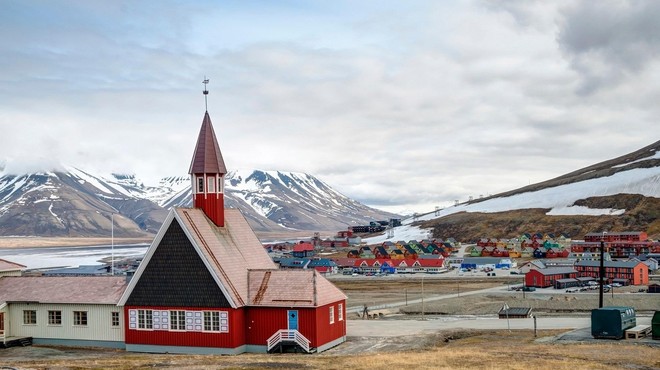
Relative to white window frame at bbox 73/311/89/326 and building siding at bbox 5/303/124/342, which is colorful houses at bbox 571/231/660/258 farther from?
white window frame at bbox 73/311/89/326

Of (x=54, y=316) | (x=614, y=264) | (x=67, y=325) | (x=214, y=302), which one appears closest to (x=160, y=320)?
(x=214, y=302)

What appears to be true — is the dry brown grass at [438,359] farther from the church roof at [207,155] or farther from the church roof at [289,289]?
the church roof at [207,155]

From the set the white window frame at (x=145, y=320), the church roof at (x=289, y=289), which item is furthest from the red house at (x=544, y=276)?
the white window frame at (x=145, y=320)

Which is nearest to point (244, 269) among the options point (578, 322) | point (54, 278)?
point (54, 278)

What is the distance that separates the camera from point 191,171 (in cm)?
5338

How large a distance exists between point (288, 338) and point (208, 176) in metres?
13.7

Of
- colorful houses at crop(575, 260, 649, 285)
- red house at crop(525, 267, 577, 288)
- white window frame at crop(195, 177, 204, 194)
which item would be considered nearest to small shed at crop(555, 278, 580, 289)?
red house at crop(525, 267, 577, 288)

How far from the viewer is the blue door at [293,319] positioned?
157ft

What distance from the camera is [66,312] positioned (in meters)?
52.5

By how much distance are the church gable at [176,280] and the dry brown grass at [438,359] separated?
3986 mm

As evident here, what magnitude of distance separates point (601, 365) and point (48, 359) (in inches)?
1285

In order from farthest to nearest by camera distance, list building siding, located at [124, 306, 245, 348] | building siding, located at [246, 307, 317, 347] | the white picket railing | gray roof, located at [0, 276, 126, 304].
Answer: gray roof, located at [0, 276, 126, 304] → building siding, located at [246, 307, 317, 347] → building siding, located at [124, 306, 245, 348] → the white picket railing

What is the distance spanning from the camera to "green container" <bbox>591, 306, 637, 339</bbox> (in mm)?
49125

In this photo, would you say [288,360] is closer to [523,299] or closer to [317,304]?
[317,304]
